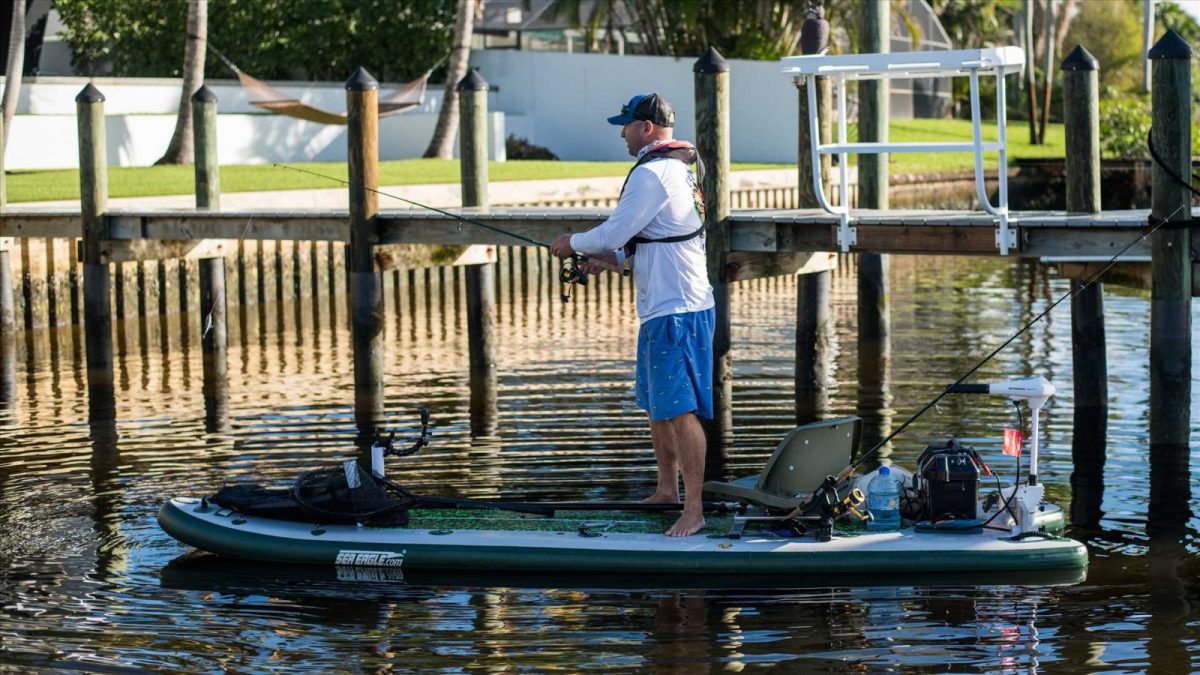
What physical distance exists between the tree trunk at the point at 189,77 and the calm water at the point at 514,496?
7.15 m

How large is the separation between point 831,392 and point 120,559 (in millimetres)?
6790

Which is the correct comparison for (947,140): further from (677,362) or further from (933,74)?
(677,362)

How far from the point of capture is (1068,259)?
37.7 feet

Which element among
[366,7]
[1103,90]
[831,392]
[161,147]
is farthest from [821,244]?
[1103,90]

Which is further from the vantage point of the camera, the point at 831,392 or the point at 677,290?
the point at 831,392

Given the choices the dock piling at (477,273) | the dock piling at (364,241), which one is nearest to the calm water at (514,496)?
the dock piling at (477,273)

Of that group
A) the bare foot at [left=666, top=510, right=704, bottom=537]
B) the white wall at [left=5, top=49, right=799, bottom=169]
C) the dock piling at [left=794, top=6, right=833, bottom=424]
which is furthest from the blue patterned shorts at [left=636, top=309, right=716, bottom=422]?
the white wall at [left=5, top=49, right=799, bottom=169]

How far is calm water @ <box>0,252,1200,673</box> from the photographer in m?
7.57

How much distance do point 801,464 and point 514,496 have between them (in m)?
2.23

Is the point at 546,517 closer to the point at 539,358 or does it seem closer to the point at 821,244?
the point at 821,244

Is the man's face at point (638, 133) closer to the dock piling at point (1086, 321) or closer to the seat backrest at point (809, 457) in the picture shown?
the seat backrest at point (809, 457)

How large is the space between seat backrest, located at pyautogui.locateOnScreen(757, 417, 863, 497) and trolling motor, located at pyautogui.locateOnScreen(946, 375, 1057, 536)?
26.1 inches

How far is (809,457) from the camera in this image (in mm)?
9000

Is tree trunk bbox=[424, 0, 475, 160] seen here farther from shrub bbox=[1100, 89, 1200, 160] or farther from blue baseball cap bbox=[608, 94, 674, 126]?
blue baseball cap bbox=[608, 94, 674, 126]
